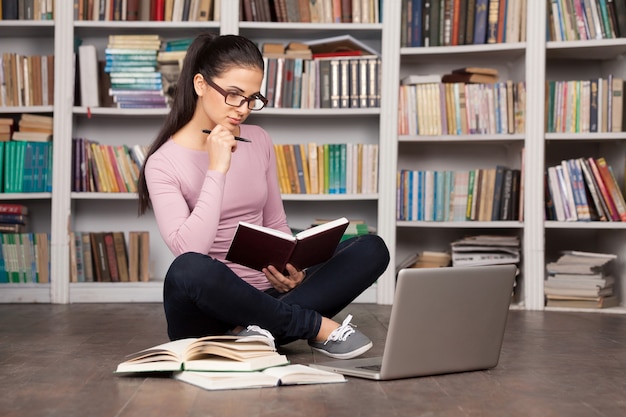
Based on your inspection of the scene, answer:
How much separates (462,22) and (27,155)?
2.08m

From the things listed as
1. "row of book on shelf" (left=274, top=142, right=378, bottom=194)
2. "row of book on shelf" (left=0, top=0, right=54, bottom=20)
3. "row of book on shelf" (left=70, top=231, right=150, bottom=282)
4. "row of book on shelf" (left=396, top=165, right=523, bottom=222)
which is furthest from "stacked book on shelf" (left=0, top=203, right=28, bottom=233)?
"row of book on shelf" (left=396, top=165, right=523, bottom=222)

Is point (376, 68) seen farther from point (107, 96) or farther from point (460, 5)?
point (107, 96)

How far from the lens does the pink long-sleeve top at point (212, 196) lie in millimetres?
2305

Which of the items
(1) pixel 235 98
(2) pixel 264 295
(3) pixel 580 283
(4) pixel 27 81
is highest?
(4) pixel 27 81

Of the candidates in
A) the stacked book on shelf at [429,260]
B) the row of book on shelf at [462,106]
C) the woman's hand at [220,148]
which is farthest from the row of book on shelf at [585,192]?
the woman's hand at [220,148]

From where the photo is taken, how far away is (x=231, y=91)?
243 cm

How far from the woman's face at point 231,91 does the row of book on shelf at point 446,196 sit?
1839 millimetres

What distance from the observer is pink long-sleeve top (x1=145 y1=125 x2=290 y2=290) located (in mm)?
2305

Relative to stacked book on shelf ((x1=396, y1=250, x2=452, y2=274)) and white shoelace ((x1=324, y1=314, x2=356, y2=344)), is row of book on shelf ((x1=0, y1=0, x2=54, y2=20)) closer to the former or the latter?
stacked book on shelf ((x1=396, y1=250, x2=452, y2=274))

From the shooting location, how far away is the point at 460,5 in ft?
13.6

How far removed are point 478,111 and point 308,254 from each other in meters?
2.05

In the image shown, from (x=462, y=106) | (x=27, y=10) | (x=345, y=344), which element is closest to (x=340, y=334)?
(x=345, y=344)

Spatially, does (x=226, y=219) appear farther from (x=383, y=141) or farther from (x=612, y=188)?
(x=612, y=188)

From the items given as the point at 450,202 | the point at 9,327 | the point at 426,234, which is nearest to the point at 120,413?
the point at 9,327
